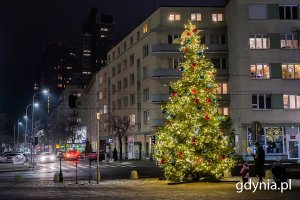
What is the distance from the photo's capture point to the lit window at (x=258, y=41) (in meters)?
59.0

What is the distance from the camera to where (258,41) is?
59.3 m

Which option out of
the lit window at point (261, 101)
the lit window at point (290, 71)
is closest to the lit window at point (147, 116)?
the lit window at point (261, 101)

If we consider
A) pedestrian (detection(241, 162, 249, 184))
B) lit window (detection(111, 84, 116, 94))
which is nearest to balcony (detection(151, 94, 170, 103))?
lit window (detection(111, 84, 116, 94))

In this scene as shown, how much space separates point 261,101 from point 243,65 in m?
4.94

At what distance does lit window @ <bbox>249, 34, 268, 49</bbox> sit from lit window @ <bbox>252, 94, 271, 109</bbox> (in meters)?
6.07

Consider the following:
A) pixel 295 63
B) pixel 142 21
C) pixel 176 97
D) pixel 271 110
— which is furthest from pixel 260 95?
→ pixel 176 97

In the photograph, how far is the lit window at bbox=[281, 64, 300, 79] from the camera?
193 ft

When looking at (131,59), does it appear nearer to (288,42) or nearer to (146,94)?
(146,94)

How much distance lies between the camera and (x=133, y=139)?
77.0m

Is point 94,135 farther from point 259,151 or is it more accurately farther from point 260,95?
point 259,151

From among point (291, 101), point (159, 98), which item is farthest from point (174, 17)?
point (291, 101)

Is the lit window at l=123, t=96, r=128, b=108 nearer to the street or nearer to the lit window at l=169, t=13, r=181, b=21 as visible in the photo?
the lit window at l=169, t=13, r=181, b=21

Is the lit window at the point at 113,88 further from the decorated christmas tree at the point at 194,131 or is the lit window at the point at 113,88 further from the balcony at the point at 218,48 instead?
the decorated christmas tree at the point at 194,131

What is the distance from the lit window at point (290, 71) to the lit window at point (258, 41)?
3498 mm
